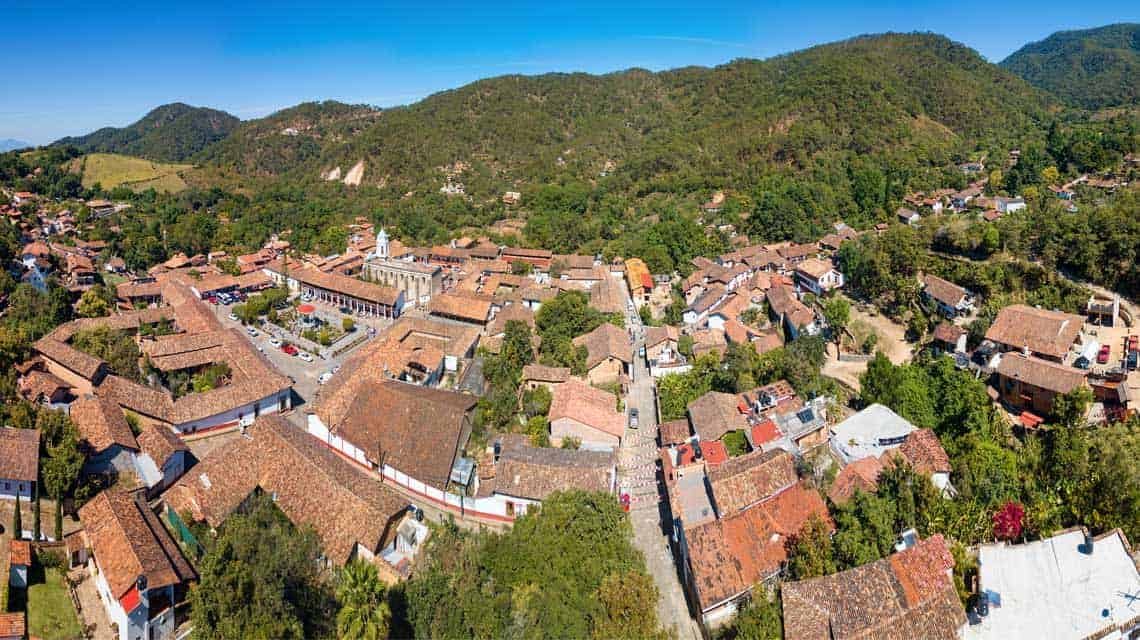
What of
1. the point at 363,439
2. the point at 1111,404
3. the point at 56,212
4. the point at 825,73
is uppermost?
the point at 825,73

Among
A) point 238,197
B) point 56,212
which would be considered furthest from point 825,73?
point 56,212

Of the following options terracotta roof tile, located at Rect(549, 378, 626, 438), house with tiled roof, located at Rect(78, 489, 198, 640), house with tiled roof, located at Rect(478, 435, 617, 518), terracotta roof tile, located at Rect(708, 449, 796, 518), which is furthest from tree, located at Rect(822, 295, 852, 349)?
house with tiled roof, located at Rect(78, 489, 198, 640)

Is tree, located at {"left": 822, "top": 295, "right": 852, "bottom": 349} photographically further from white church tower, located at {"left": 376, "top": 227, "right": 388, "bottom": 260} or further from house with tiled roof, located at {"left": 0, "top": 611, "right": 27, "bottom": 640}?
white church tower, located at {"left": 376, "top": 227, "right": 388, "bottom": 260}

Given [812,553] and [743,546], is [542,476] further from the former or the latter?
[812,553]

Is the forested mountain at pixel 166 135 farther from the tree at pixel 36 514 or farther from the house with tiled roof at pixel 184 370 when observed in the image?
the tree at pixel 36 514

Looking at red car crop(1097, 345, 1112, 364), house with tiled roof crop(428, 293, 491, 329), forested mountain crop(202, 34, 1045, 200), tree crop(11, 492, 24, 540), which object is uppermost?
forested mountain crop(202, 34, 1045, 200)

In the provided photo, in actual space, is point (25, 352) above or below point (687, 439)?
above

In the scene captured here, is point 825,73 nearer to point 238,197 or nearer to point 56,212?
point 238,197
